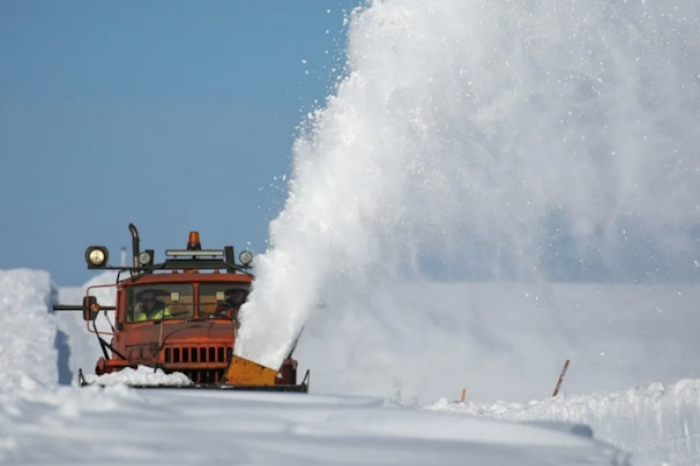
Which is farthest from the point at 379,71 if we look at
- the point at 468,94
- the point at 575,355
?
the point at 575,355

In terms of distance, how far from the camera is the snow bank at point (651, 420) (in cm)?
923

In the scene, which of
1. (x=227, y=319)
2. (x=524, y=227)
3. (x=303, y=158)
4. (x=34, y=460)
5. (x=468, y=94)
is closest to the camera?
(x=34, y=460)

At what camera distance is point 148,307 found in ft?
46.8

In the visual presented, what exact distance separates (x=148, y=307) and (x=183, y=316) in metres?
0.49

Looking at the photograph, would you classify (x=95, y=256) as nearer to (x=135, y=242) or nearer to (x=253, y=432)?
(x=135, y=242)

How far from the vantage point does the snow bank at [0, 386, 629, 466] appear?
18.3ft

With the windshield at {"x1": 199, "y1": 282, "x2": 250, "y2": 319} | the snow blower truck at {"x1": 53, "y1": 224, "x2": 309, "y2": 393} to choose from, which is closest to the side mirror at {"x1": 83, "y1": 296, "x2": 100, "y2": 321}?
the snow blower truck at {"x1": 53, "y1": 224, "x2": 309, "y2": 393}

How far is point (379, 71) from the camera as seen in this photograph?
1502 cm

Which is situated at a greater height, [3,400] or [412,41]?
[412,41]

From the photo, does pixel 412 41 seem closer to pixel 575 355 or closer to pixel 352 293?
pixel 352 293

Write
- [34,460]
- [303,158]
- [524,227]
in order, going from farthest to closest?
[524,227]
[303,158]
[34,460]

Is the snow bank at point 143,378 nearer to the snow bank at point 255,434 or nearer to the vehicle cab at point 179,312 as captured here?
the vehicle cab at point 179,312

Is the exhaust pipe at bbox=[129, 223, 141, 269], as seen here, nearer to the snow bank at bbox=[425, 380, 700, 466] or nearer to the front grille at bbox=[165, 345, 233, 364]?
the front grille at bbox=[165, 345, 233, 364]

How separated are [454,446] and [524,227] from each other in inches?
556
